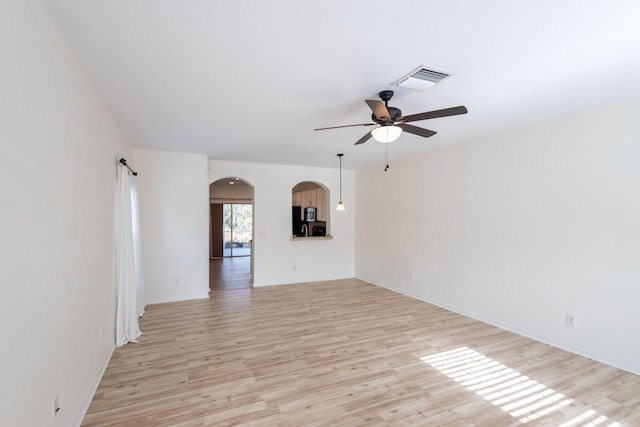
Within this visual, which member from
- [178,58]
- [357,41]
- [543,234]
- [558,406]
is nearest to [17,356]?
[178,58]

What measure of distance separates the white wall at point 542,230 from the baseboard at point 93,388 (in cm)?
455

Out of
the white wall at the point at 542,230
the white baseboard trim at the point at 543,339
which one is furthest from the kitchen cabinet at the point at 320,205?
the white baseboard trim at the point at 543,339

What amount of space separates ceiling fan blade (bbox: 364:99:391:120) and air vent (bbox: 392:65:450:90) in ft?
0.79

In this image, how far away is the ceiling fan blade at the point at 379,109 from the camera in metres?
2.36

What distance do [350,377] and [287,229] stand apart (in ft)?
13.6

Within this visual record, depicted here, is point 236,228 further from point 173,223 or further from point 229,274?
point 173,223

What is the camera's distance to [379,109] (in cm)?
244

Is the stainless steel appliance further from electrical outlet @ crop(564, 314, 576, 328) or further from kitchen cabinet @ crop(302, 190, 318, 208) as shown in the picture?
electrical outlet @ crop(564, 314, 576, 328)

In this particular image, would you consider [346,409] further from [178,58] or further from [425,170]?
[425,170]

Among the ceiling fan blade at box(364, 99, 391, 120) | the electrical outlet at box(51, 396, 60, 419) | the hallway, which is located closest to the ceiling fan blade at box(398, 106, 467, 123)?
the ceiling fan blade at box(364, 99, 391, 120)

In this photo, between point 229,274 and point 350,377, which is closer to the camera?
point 350,377

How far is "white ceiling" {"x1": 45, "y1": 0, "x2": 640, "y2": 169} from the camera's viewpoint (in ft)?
5.38

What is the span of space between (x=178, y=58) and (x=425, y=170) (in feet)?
13.9

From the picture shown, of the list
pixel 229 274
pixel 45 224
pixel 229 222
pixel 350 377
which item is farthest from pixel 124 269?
pixel 229 222
